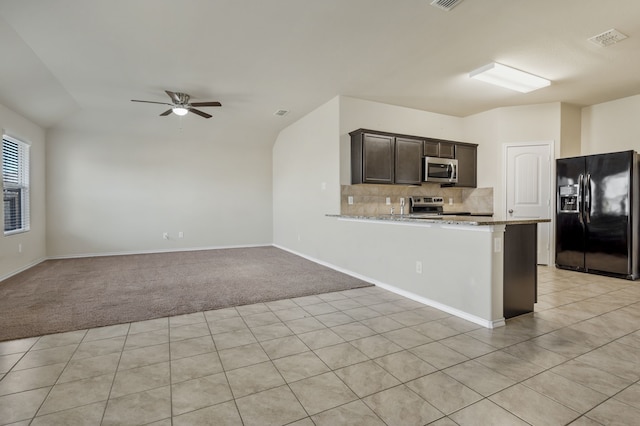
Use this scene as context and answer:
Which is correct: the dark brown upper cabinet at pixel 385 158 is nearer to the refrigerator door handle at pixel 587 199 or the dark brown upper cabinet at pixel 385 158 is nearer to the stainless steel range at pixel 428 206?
the stainless steel range at pixel 428 206

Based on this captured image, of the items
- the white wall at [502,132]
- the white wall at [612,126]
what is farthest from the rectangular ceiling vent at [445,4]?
the white wall at [612,126]

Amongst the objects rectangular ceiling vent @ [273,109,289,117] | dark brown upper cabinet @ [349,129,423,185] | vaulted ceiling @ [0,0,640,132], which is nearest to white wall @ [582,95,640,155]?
vaulted ceiling @ [0,0,640,132]

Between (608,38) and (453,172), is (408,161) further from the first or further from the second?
(608,38)

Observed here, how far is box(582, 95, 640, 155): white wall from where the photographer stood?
5020 mm

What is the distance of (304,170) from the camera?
6113 mm

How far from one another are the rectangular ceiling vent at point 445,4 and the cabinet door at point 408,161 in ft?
8.08

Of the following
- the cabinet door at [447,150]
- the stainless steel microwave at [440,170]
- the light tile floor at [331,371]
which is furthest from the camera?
the cabinet door at [447,150]

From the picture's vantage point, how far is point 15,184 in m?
4.94

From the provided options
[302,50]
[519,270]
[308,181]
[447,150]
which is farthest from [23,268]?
[447,150]

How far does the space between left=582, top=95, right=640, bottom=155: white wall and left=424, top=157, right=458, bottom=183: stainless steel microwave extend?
2.33 meters

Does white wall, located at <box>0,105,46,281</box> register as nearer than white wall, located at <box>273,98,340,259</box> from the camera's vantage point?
Yes

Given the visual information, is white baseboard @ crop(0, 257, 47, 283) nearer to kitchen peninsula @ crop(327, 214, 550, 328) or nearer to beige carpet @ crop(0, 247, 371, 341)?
beige carpet @ crop(0, 247, 371, 341)

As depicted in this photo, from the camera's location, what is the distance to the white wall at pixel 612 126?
502 centimetres

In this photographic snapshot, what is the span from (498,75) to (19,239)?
7.41 meters
